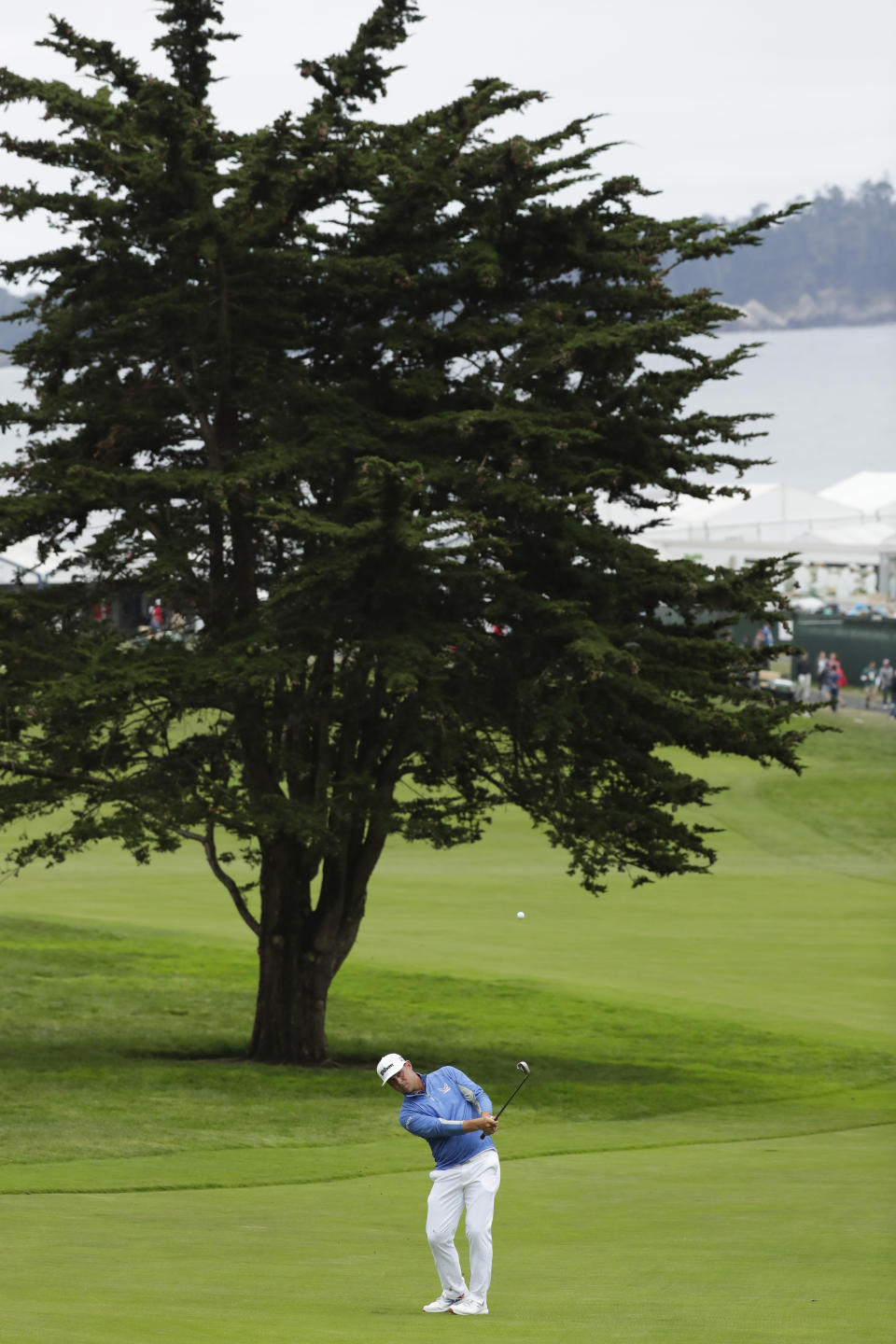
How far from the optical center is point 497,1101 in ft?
71.6

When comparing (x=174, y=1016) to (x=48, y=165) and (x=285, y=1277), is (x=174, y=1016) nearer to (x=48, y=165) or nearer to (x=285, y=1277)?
(x=48, y=165)

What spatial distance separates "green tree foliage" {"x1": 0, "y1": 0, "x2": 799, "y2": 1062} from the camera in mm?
21438

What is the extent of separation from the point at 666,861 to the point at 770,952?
13.1m

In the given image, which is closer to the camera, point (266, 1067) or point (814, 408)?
point (266, 1067)

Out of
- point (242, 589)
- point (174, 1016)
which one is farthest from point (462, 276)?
point (174, 1016)

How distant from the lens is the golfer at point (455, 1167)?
9875 mm

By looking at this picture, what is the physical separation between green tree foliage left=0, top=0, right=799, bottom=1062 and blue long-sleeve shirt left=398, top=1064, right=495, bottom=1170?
35.0 ft

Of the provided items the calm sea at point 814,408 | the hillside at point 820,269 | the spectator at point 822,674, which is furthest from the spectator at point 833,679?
the calm sea at point 814,408

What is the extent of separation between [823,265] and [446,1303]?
46.2 meters

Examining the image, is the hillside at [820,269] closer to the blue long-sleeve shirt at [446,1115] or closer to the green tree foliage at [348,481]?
the green tree foliage at [348,481]

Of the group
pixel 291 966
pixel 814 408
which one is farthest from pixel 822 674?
pixel 814 408

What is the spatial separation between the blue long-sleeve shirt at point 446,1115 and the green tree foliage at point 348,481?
10654mm

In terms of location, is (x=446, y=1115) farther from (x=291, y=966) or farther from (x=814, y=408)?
(x=814, y=408)

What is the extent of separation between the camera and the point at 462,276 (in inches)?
893
